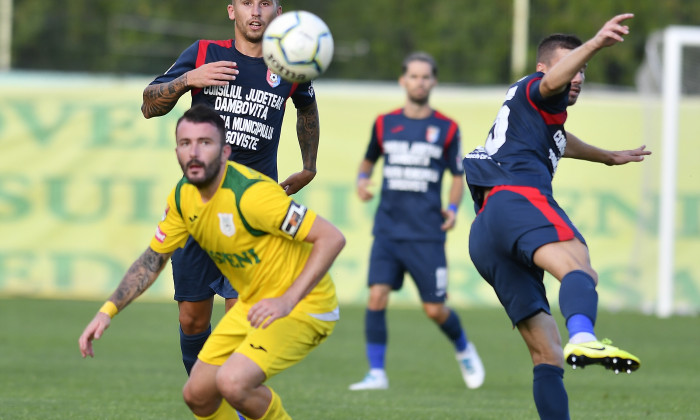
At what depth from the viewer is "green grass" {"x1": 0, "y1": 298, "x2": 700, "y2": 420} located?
7254 millimetres

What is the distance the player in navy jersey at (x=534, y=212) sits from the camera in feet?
16.8

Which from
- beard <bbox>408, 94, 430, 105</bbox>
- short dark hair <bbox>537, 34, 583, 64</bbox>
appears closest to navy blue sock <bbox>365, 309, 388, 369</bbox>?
beard <bbox>408, 94, 430, 105</bbox>

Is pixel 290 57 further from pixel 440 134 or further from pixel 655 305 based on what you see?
pixel 655 305

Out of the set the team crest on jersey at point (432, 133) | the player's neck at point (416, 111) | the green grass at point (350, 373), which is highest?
the player's neck at point (416, 111)

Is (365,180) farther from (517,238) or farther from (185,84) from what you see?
(517,238)

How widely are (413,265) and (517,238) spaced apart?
417cm

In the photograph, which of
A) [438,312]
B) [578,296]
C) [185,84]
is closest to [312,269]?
[578,296]

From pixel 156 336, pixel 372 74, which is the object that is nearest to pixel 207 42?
pixel 156 336

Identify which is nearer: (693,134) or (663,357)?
(663,357)

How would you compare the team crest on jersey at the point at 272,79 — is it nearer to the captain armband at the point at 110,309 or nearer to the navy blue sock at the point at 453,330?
the captain armband at the point at 110,309

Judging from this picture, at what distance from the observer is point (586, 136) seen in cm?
1427

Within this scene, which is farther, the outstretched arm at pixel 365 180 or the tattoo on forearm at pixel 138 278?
the outstretched arm at pixel 365 180

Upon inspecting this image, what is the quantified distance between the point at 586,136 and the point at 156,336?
20.4 feet

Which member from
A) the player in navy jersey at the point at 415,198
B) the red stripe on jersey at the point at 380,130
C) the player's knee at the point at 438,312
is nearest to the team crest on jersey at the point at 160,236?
the player in navy jersey at the point at 415,198
